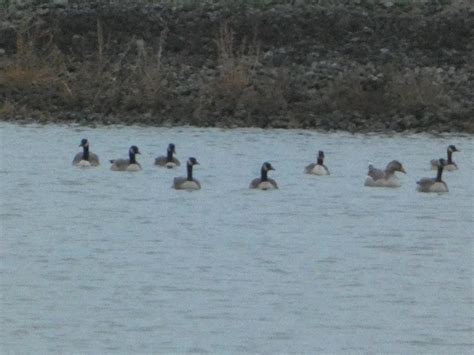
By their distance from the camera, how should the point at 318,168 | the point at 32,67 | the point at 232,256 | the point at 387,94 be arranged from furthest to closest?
the point at 32,67 → the point at 387,94 → the point at 318,168 → the point at 232,256

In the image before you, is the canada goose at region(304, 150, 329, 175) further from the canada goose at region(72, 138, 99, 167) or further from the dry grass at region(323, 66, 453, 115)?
the dry grass at region(323, 66, 453, 115)

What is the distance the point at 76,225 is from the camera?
19.4 m

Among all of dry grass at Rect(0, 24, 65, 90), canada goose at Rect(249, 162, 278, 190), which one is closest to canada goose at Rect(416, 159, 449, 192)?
canada goose at Rect(249, 162, 278, 190)

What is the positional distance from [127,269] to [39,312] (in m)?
2.30

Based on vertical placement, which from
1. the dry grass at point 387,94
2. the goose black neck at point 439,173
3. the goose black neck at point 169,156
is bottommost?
the goose black neck at point 169,156

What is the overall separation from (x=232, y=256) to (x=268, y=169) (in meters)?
5.99

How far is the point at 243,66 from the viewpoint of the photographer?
32688 millimetres

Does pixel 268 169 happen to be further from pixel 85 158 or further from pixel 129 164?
pixel 85 158

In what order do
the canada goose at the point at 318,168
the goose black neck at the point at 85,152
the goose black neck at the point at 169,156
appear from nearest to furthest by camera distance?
the canada goose at the point at 318,168, the goose black neck at the point at 85,152, the goose black neck at the point at 169,156

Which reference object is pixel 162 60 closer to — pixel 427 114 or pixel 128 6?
pixel 128 6

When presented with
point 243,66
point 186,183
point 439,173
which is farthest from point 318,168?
point 243,66

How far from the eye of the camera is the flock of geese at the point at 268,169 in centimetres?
2289

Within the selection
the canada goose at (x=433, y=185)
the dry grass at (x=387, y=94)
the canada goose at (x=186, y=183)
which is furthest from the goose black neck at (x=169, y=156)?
the dry grass at (x=387, y=94)

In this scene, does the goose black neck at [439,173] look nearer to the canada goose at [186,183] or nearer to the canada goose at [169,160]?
the canada goose at [186,183]
